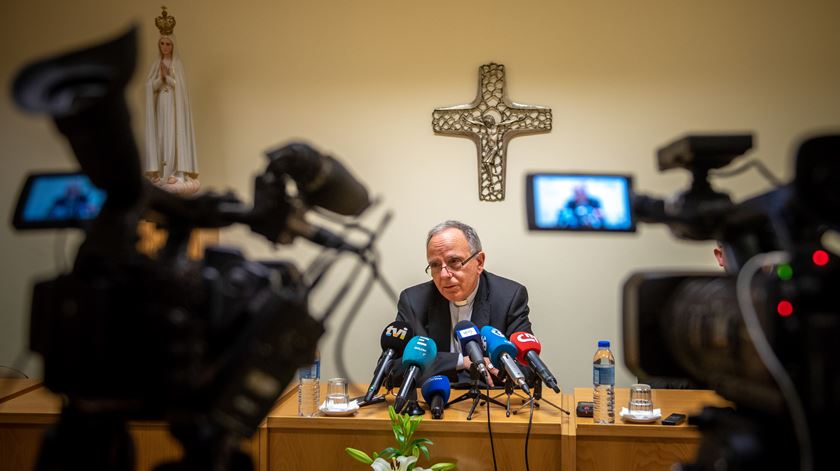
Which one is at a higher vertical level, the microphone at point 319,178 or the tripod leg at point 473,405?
the microphone at point 319,178

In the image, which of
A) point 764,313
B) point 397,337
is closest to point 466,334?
point 397,337

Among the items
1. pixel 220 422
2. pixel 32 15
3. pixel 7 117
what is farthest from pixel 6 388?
pixel 32 15

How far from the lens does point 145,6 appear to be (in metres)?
3.78

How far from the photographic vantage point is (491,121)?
3.66 meters

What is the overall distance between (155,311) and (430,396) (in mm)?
1378

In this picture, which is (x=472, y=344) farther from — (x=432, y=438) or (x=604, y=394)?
(x=604, y=394)

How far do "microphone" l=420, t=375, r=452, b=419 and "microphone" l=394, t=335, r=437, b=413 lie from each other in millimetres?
59

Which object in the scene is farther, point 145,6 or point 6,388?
point 145,6

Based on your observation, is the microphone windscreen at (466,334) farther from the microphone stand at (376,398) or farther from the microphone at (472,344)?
the microphone stand at (376,398)

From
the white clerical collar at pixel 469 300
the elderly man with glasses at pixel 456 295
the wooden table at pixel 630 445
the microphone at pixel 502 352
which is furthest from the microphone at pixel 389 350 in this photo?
the white clerical collar at pixel 469 300

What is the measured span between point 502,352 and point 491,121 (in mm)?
2024

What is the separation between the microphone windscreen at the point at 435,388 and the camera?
2.03 m

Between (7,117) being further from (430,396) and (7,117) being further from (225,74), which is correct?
(430,396)

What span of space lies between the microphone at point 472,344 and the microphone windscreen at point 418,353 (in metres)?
0.11
